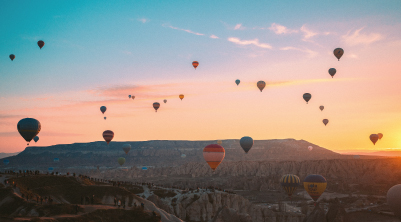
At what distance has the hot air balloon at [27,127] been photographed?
69.4 meters

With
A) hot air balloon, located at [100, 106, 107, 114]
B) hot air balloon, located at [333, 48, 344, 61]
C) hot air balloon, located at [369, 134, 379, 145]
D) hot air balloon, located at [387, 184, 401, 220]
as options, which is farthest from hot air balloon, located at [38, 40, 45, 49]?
hot air balloon, located at [369, 134, 379, 145]

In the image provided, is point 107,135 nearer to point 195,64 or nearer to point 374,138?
point 195,64

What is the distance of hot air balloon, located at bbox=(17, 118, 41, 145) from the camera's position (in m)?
69.4

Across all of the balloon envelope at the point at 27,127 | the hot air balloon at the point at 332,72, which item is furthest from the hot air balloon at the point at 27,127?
the hot air balloon at the point at 332,72

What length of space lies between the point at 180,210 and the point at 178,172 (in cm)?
10879

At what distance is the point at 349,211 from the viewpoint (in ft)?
251

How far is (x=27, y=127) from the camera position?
228ft

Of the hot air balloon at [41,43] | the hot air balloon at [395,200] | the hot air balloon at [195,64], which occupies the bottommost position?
the hot air balloon at [395,200]

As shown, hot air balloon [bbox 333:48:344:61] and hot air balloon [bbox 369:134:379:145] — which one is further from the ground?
hot air balloon [bbox 333:48:344:61]

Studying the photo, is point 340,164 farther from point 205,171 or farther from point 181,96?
point 181,96

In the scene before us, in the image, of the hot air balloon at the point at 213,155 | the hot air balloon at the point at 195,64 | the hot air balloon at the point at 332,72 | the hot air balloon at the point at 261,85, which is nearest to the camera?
the hot air balloon at the point at 213,155

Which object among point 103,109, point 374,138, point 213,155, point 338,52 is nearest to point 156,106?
point 103,109

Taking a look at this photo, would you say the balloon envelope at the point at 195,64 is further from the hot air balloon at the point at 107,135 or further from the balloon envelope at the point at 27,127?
the balloon envelope at the point at 27,127

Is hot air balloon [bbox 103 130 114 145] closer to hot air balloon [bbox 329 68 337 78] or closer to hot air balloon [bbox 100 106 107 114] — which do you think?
hot air balloon [bbox 100 106 107 114]
